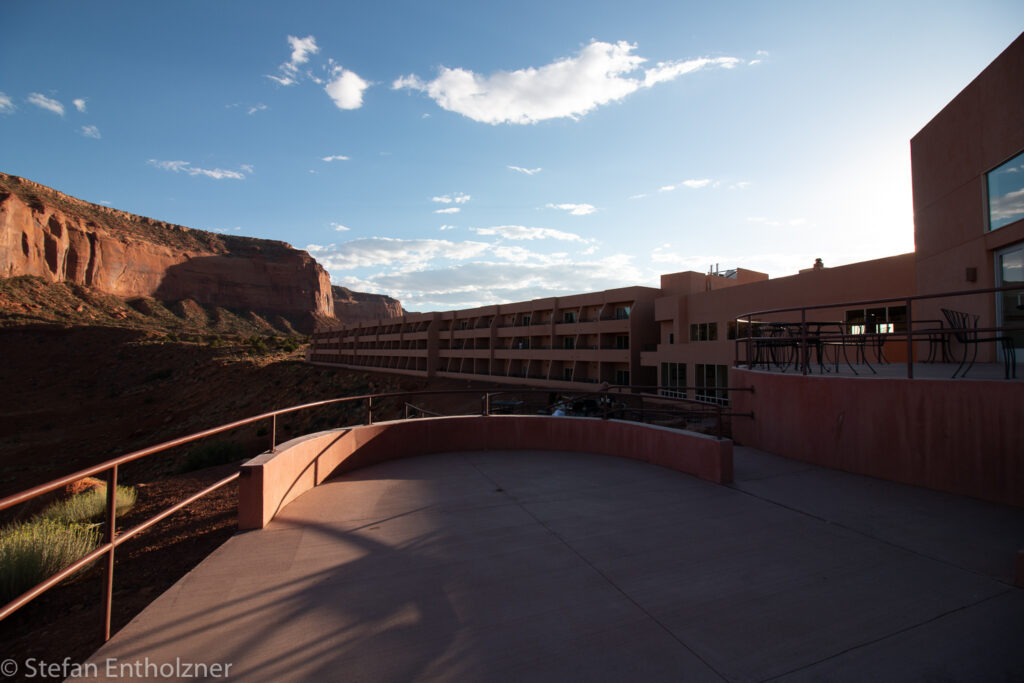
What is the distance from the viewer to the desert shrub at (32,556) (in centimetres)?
385

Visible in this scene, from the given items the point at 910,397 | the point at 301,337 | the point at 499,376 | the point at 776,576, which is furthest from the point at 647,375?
the point at 301,337

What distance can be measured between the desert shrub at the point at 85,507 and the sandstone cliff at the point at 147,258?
7736cm

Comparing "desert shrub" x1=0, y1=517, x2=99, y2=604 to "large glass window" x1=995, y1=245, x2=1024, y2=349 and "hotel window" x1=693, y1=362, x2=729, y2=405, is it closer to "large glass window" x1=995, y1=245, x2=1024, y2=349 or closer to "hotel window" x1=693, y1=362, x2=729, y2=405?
"large glass window" x1=995, y1=245, x2=1024, y2=349

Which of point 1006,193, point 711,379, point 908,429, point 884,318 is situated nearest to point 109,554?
point 908,429

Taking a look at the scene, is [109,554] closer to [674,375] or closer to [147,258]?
[674,375]

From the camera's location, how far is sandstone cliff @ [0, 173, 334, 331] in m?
63.6

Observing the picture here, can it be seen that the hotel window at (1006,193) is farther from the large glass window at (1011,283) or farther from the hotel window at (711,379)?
the hotel window at (711,379)

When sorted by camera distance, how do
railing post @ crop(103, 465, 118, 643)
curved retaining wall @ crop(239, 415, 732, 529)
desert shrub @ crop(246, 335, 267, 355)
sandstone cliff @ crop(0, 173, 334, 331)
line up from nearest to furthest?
railing post @ crop(103, 465, 118, 643) < curved retaining wall @ crop(239, 415, 732, 529) < sandstone cliff @ crop(0, 173, 334, 331) < desert shrub @ crop(246, 335, 267, 355)

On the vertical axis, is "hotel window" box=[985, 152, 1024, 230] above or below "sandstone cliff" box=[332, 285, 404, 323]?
below

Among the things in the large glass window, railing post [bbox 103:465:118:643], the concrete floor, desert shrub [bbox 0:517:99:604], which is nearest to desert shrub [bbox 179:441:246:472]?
desert shrub [bbox 0:517:99:604]

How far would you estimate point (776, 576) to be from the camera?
10.9ft

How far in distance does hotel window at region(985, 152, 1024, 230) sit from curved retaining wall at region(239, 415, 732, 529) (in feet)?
25.6

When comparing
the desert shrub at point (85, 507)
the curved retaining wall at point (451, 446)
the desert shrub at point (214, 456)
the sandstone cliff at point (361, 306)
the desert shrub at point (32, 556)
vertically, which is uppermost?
the sandstone cliff at point (361, 306)

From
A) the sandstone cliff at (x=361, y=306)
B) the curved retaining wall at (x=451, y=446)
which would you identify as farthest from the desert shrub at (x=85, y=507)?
the sandstone cliff at (x=361, y=306)
